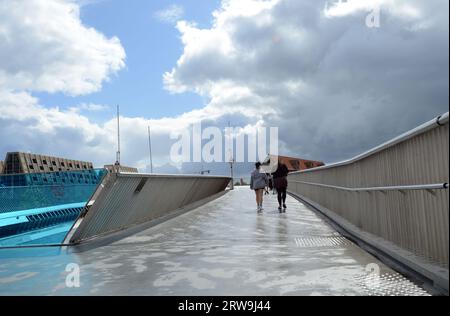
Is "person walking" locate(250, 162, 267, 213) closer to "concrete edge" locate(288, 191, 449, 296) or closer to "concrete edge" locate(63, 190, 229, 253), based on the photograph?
"concrete edge" locate(63, 190, 229, 253)

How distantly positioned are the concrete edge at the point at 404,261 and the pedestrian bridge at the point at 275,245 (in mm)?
16

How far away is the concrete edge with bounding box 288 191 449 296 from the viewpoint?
430 cm

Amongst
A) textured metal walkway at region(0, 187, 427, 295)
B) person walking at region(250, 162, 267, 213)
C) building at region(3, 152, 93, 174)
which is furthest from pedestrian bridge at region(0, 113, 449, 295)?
building at region(3, 152, 93, 174)

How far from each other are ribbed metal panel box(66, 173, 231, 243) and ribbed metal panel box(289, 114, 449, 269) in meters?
4.95

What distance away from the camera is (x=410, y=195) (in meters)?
5.69

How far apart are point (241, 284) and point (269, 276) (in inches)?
19.5

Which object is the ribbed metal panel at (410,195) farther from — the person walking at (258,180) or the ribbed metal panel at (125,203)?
the person walking at (258,180)

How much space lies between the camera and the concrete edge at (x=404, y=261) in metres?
4.30

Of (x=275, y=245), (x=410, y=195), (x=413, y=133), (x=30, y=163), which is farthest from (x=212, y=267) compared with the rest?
(x=30, y=163)

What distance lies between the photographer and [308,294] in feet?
13.9

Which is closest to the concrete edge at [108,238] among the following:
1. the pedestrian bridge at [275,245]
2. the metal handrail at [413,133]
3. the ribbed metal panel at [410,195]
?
the pedestrian bridge at [275,245]

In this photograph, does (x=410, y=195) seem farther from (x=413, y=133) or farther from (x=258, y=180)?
(x=258, y=180)
